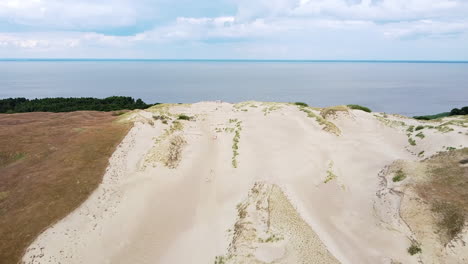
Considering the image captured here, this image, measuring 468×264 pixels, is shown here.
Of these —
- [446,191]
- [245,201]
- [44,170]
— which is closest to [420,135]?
[446,191]

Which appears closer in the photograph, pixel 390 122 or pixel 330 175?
pixel 330 175

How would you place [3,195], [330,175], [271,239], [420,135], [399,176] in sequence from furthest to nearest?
1. [420,135]
2. [330,175]
3. [399,176]
4. [3,195]
5. [271,239]

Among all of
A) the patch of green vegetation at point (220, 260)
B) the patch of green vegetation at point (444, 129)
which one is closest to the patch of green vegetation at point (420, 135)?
the patch of green vegetation at point (444, 129)

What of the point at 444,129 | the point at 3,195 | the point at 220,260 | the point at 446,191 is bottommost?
the point at 220,260

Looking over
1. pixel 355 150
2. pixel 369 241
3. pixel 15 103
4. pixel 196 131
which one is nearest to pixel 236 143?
pixel 196 131

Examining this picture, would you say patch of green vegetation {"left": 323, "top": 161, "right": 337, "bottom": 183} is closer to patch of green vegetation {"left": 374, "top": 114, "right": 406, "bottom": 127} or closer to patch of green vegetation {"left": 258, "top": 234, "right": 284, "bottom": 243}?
patch of green vegetation {"left": 258, "top": 234, "right": 284, "bottom": 243}

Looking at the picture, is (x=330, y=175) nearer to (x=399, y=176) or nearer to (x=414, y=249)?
(x=399, y=176)

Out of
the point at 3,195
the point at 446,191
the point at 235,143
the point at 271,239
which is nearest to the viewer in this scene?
the point at 271,239
